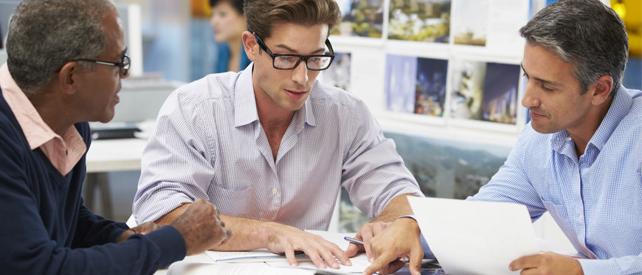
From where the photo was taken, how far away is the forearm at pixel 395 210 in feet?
6.79

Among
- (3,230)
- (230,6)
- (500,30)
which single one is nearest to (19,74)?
(3,230)

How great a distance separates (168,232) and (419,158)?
1680 mm

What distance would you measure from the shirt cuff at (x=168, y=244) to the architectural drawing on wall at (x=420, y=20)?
1.57m

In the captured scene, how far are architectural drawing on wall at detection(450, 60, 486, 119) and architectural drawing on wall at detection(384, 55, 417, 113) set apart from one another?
0.17m

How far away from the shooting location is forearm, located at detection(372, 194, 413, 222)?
81.4 inches

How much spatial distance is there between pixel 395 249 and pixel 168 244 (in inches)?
19.1

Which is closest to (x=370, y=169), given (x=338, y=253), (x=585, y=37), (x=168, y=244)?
(x=338, y=253)

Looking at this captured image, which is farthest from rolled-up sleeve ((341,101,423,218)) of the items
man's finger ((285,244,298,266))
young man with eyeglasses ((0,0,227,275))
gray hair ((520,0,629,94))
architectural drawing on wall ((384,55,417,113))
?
architectural drawing on wall ((384,55,417,113))

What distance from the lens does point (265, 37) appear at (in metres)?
2.05

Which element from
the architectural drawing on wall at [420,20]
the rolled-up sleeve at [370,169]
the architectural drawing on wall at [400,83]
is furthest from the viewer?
the architectural drawing on wall at [400,83]

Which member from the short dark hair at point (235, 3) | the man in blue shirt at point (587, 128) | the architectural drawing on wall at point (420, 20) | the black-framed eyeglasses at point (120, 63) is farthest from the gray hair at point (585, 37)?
the short dark hair at point (235, 3)

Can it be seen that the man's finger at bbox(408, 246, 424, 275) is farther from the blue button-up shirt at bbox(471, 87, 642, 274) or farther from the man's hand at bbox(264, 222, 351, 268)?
the blue button-up shirt at bbox(471, 87, 642, 274)

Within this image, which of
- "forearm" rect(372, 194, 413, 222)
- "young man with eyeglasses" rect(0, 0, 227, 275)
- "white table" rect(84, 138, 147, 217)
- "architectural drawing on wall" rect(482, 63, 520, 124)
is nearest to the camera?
"young man with eyeglasses" rect(0, 0, 227, 275)

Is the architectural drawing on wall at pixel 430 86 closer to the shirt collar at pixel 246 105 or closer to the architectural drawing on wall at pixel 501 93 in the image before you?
the architectural drawing on wall at pixel 501 93
